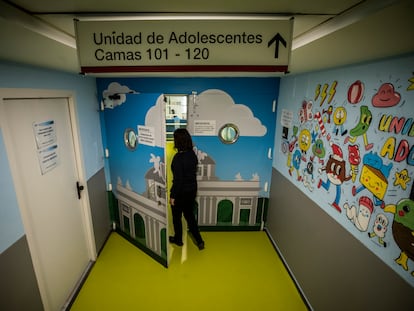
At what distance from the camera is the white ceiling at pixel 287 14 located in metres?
0.77

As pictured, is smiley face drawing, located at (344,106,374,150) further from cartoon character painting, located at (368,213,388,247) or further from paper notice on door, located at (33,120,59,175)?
paper notice on door, located at (33,120,59,175)

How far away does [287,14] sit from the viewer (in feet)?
3.11

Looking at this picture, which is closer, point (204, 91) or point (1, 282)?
point (1, 282)

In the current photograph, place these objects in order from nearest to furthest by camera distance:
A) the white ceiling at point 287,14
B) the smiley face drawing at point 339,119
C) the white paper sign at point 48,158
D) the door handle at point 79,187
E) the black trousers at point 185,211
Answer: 1. the white ceiling at point 287,14
2. the smiley face drawing at point 339,119
3. the white paper sign at point 48,158
4. the door handle at point 79,187
5. the black trousers at point 185,211

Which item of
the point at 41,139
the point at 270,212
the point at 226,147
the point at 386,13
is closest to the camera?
the point at 386,13

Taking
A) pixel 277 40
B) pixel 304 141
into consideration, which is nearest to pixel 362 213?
pixel 304 141

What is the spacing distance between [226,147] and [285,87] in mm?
1079

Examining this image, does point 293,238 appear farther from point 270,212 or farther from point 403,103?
point 403,103

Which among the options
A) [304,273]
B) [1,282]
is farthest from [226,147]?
[1,282]

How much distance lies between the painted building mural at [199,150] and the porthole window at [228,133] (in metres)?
0.01

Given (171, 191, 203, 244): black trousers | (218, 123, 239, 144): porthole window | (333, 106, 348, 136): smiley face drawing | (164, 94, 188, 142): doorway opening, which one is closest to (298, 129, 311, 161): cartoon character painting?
(333, 106, 348, 136): smiley face drawing

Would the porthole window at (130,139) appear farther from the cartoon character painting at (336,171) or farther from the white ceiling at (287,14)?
the cartoon character painting at (336,171)

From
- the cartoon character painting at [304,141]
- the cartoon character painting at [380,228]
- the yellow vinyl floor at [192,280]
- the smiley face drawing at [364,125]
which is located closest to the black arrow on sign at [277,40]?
the smiley face drawing at [364,125]

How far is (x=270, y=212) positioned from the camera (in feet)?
10.7
